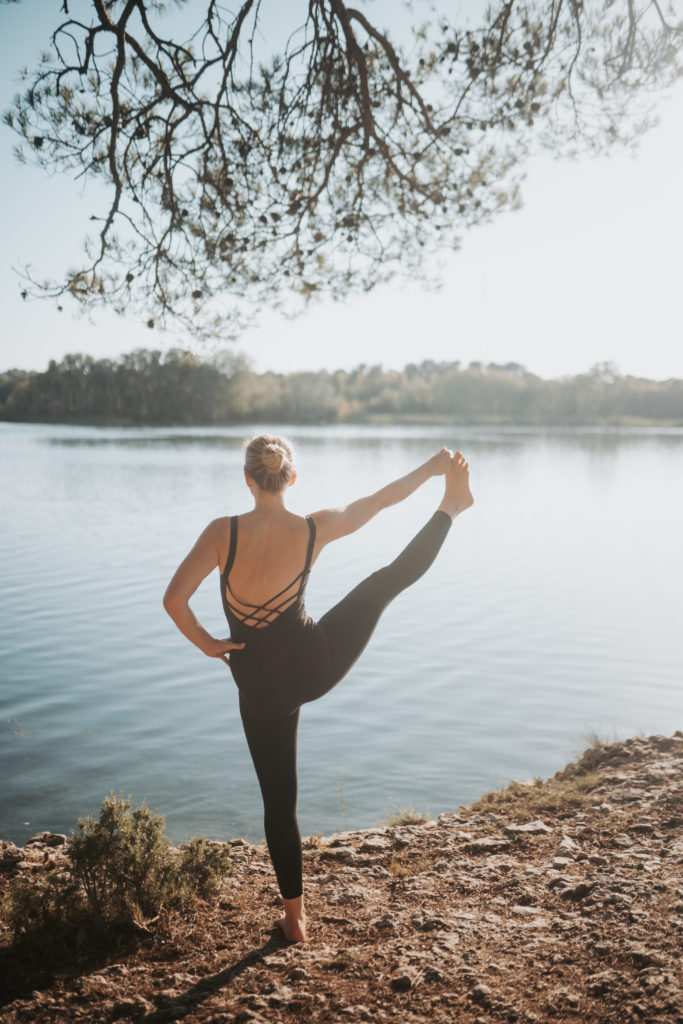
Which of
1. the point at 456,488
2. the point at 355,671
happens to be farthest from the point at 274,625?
the point at 355,671

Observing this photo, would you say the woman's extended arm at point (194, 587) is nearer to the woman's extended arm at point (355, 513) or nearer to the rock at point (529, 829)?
the woman's extended arm at point (355, 513)

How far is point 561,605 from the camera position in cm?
1270

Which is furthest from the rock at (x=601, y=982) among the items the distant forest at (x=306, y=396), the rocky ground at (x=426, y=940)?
the distant forest at (x=306, y=396)

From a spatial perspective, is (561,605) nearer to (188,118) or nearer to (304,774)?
(304,774)

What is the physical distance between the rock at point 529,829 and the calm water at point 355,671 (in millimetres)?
1454

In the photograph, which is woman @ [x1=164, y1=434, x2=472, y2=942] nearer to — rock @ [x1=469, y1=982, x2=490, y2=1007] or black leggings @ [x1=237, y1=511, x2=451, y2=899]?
black leggings @ [x1=237, y1=511, x2=451, y2=899]

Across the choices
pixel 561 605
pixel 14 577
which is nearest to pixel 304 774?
pixel 561 605

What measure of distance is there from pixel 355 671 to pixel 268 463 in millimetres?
6652

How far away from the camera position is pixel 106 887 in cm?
330

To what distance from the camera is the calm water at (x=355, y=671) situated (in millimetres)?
6402

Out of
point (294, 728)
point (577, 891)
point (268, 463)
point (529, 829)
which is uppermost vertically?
point (268, 463)

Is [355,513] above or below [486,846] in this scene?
above

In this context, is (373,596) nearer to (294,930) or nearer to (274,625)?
(274,625)

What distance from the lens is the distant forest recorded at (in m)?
79.6
